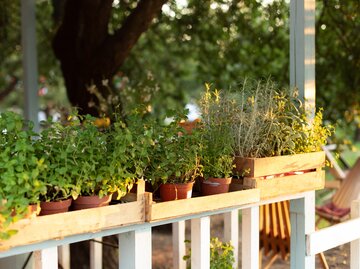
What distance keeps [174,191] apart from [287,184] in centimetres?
63

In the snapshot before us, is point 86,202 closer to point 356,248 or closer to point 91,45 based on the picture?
point 356,248

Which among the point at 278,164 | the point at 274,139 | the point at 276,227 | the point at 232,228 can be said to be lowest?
the point at 276,227

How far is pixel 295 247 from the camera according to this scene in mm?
2684

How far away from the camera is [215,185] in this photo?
2270 mm

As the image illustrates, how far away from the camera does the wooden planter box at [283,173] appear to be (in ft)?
7.79

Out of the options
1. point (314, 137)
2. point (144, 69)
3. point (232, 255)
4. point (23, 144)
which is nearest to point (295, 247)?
point (232, 255)

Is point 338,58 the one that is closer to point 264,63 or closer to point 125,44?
point 264,63

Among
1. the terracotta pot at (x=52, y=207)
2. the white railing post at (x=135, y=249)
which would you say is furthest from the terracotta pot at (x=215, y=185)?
the terracotta pot at (x=52, y=207)

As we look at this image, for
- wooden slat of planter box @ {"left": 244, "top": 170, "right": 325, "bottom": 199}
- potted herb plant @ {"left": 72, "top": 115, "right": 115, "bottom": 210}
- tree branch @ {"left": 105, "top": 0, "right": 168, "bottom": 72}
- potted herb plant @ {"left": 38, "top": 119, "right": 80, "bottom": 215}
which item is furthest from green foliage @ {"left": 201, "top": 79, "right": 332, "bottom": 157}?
tree branch @ {"left": 105, "top": 0, "right": 168, "bottom": 72}

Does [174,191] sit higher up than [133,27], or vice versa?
[133,27]

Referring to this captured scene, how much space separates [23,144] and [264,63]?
386 cm

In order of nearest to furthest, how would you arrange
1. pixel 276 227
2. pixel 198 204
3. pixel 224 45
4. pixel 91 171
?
pixel 91 171
pixel 198 204
pixel 276 227
pixel 224 45

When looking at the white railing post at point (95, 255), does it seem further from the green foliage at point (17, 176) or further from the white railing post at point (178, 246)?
the green foliage at point (17, 176)

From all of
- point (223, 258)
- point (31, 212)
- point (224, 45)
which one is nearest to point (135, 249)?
point (31, 212)
